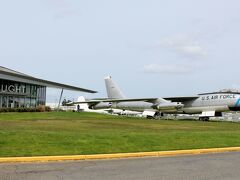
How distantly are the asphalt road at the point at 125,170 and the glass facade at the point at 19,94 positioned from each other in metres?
47.2

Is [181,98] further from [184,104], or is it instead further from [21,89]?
[21,89]

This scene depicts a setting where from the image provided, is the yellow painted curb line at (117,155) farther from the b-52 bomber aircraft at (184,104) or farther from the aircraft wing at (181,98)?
the aircraft wing at (181,98)

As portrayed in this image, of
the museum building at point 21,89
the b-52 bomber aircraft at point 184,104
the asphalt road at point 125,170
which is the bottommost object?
the asphalt road at point 125,170

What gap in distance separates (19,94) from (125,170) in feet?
173

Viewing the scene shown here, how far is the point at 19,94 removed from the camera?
60.2 metres

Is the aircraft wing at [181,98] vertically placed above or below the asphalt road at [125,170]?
above

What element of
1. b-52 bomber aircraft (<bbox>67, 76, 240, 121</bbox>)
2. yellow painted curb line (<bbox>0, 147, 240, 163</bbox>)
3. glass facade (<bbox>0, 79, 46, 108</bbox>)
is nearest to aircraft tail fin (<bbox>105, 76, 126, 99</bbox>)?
b-52 bomber aircraft (<bbox>67, 76, 240, 121</bbox>)

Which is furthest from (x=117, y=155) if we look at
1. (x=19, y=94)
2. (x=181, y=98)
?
(x=19, y=94)

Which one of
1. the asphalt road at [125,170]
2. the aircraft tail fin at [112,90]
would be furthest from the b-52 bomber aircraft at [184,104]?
the asphalt road at [125,170]

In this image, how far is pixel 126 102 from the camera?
5619 cm

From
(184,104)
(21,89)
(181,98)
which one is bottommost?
(184,104)

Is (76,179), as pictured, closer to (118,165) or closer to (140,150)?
(118,165)

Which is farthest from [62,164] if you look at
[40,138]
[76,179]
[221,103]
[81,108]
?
[81,108]

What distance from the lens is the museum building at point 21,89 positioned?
56469mm
